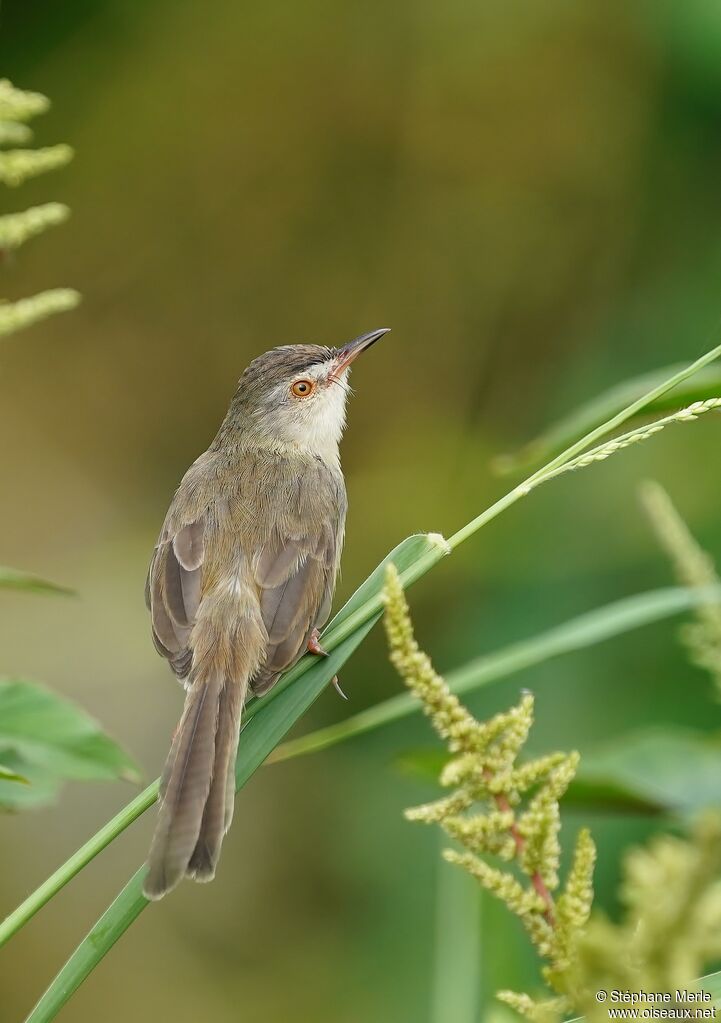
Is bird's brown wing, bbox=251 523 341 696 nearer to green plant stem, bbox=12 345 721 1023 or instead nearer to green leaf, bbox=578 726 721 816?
green plant stem, bbox=12 345 721 1023

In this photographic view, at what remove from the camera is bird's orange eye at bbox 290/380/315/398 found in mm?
3855

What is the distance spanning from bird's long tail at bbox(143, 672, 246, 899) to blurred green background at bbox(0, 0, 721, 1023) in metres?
2.91

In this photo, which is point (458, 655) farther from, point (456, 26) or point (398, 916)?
point (456, 26)

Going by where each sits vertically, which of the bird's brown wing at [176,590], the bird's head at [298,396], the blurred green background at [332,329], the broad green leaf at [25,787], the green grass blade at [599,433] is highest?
the blurred green background at [332,329]

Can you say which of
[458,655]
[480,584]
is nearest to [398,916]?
[458,655]

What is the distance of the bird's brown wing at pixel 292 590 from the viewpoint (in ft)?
8.73

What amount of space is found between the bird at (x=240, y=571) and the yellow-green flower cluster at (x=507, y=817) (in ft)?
2.35

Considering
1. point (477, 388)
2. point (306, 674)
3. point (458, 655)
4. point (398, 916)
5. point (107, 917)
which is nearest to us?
point (107, 917)

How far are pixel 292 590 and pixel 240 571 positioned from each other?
0.48ft

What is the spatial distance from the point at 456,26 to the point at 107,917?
18.9 ft

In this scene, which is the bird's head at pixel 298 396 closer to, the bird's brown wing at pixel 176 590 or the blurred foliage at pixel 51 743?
the bird's brown wing at pixel 176 590

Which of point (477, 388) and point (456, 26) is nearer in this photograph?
point (456, 26)

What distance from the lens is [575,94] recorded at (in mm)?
6516

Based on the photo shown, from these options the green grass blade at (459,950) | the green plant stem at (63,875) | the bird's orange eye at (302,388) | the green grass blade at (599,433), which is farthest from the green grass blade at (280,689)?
the bird's orange eye at (302,388)
